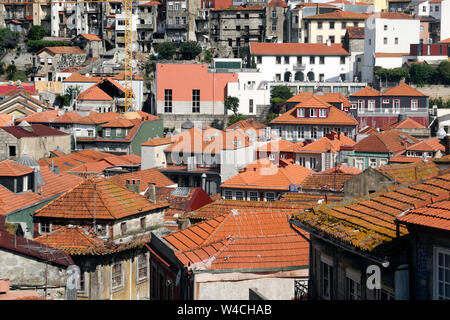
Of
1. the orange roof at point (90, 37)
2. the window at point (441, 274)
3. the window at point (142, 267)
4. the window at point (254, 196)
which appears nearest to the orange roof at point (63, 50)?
the orange roof at point (90, 37)

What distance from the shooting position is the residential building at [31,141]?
154 ft

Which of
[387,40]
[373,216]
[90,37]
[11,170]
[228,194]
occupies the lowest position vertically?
[228,194]

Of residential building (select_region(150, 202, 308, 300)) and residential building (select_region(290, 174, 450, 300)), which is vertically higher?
residential building (select_region(290, 174, 450, 300))

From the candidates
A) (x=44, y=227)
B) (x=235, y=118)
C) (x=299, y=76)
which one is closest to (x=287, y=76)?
(x=299, y=76)

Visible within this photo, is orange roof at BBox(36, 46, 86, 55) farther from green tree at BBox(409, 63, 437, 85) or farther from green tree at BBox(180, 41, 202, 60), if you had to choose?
green tree at BBox(409, 63, 437, 85)

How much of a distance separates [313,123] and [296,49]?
80.1ft

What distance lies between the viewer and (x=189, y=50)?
82.8m

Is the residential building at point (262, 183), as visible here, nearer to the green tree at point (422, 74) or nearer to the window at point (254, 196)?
the window at point (254, 196)

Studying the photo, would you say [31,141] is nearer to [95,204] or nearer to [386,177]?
[95,204]

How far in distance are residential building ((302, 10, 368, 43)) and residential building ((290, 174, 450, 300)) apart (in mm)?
74024

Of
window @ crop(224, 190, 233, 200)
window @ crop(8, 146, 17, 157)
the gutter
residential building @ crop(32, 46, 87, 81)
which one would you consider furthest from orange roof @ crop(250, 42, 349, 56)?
the gutter

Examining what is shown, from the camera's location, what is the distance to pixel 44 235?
2272 cm

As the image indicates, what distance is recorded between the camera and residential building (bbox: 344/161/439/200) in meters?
17.2

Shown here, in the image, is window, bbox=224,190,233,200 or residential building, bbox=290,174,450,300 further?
window, bbox=224,190,233,200
